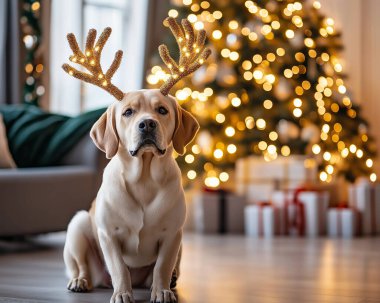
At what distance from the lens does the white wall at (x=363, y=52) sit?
545 centimetres

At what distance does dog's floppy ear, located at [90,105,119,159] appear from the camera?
7.11 ft

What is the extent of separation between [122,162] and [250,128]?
9.03 ft

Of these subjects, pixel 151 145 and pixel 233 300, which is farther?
pixel 233 300

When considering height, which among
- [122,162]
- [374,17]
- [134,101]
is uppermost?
[374,17]

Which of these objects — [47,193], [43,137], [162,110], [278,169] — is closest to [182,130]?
[162,110]

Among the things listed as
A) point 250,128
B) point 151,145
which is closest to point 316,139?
point 250,128

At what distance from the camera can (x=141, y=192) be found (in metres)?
2.16

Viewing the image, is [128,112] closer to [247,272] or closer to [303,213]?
[247,272]

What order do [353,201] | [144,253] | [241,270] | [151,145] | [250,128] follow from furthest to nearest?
[250,128] < [353,201] < [241,270] < [144,253] < [151,145]

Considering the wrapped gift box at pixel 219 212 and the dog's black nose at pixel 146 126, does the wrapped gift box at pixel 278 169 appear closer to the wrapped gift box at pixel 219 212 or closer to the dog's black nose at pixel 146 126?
the wrapped gift box at pixel 219 212

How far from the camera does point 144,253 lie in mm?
2221

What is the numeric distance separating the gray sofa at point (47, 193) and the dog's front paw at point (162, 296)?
5.10 feet

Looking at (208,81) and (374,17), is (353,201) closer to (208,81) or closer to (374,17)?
(208,81)

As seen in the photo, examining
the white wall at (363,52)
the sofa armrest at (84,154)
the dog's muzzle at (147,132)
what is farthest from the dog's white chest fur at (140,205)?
the white wall at (363,52)
